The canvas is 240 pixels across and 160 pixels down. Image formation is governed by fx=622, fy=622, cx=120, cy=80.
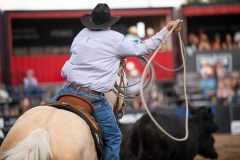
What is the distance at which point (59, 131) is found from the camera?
16.8 feet

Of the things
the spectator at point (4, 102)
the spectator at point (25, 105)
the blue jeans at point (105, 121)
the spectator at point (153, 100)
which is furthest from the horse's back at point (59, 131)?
the spectator at point (4, 102)

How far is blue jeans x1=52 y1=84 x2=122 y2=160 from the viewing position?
593cm

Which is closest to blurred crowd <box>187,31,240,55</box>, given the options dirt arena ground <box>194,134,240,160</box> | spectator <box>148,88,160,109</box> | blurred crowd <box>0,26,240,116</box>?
blurred crowd <box>0,26,240,116</box>

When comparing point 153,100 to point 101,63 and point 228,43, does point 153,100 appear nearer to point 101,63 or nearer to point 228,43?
point 228,43

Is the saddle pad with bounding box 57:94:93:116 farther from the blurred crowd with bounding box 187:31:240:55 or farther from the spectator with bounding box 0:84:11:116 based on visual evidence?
the blurred crowd with bounding box 187:31:240:55

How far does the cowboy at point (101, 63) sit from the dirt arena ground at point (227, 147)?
20.2 feet

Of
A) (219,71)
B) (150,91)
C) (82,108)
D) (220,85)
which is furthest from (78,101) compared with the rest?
(219,71)

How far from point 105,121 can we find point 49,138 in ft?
3.46

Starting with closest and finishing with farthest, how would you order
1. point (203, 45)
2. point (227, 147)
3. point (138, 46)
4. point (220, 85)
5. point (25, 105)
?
point (138, 46), point (227, 147), point (25, 105), point (220, 85), point (203, 45)

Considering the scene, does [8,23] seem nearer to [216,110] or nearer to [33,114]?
[216,110]

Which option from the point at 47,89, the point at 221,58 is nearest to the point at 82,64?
the point at 47,89

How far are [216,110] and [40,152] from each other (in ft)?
45.2

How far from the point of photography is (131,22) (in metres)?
23.7

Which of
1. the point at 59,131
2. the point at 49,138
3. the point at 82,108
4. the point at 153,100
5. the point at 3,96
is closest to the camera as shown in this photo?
the point at 49,138
